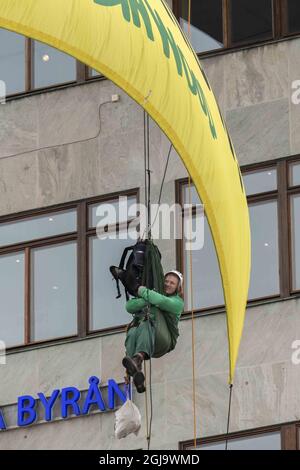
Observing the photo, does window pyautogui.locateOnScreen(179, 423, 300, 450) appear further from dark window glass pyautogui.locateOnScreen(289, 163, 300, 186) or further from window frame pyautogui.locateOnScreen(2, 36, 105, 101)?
window frame pyautogui.locateOnScreen(2, 36, 105, 101)

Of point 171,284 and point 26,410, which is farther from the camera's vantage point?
point 26,410

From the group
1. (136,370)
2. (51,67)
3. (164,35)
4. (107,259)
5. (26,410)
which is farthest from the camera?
(51,67)

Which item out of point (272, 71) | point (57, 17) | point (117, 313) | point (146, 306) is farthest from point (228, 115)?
point (57, 17)

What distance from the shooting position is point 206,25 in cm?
A: 3697

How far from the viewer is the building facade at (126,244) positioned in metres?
35.0

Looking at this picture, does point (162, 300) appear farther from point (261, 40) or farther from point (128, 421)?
point (261, 40)

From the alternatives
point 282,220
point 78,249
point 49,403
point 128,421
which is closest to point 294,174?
point 282,220

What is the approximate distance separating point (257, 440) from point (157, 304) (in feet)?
15.8

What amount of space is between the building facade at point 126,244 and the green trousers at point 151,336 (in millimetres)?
4149

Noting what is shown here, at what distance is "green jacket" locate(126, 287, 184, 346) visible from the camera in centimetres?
3027

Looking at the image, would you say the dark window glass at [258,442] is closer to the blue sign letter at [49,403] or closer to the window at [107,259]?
the window at [107,259]

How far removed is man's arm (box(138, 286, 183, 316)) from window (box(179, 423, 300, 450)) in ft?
13.9

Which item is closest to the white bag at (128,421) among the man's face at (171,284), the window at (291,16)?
the man's face at (171,284)

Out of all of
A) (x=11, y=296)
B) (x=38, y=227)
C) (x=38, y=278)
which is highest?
(x=38, y=227)
